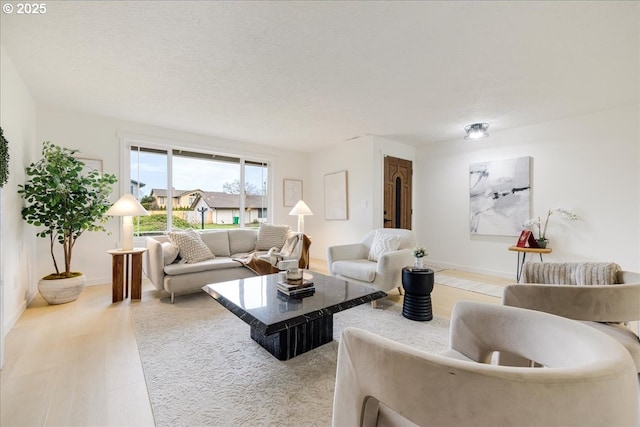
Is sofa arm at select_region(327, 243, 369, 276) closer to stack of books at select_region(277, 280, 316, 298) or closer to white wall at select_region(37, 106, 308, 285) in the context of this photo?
stack of books at select_region(277, 280, 316, 298)

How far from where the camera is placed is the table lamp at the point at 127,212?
3.14 meters

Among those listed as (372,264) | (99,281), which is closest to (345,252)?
(372,264)

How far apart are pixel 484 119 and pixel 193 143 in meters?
4.70

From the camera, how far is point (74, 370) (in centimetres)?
180

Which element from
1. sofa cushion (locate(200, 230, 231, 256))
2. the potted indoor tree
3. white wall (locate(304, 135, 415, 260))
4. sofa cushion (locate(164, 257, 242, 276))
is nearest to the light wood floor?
the potted indoor tree

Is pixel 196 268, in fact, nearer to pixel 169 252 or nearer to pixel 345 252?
pixel 169 252

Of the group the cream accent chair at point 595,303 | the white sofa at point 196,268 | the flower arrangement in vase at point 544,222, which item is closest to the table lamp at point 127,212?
the white sofa at point 196,268

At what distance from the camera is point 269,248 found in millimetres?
4238

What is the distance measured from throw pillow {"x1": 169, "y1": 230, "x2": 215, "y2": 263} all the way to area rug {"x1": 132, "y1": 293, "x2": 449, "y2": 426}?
75cm

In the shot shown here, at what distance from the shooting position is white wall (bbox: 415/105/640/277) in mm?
3418

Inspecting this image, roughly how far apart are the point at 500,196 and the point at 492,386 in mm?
4699

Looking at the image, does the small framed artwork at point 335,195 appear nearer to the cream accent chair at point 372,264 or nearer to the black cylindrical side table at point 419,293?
the cream accent chair at point 372,264

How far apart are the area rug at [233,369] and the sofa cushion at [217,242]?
3.79 ft

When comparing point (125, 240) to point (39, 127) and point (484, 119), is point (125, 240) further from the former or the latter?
point (484, 119)
